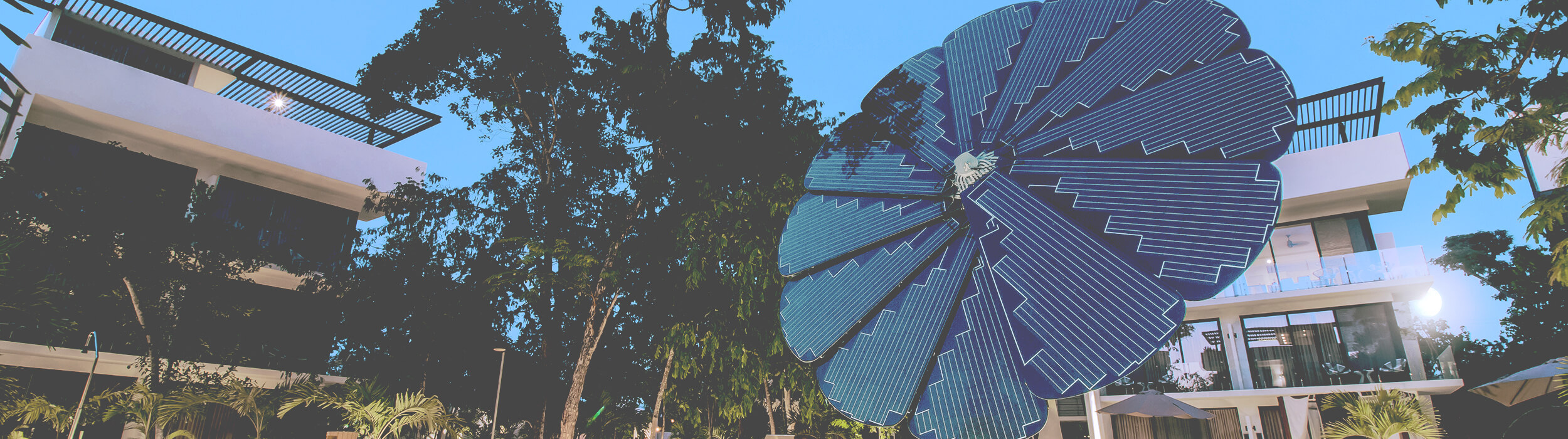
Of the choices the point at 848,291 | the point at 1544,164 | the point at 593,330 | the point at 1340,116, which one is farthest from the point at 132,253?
the point at 1544,164

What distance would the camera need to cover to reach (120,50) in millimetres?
20000

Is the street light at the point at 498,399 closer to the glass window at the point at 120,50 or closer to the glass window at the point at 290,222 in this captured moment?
the glass window at the point at 290,222

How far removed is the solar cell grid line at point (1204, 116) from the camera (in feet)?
17.0

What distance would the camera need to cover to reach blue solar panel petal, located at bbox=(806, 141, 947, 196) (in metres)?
7.34

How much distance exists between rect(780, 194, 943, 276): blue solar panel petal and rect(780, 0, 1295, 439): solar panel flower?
20 mm

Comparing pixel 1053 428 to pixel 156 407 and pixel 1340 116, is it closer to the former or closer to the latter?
pixel 1340 116

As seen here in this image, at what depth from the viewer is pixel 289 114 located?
74.4 ft

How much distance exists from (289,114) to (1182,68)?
2434cm

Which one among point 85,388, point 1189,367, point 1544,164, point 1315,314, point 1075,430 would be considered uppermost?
point 1544,164

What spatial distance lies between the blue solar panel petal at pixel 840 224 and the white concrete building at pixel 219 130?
13498 mm

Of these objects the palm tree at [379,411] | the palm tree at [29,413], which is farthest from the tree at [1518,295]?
the palm tree at [29,413]

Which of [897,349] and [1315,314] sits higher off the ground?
[1315,314]

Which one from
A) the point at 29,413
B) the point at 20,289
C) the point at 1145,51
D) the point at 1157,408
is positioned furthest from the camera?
the point at 1157,408

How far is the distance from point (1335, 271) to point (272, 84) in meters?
27.9
